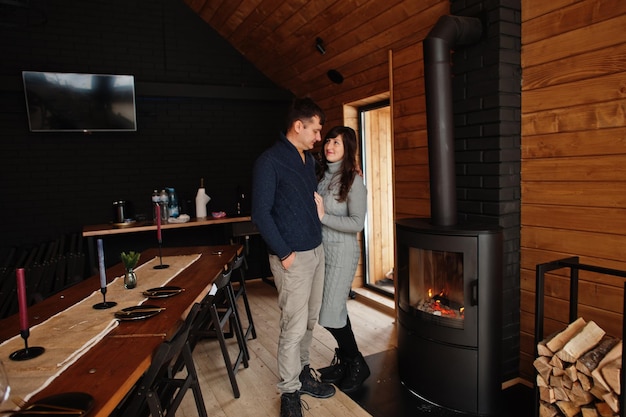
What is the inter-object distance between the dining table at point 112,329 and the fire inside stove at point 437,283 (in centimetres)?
120

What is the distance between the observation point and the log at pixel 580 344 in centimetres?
188

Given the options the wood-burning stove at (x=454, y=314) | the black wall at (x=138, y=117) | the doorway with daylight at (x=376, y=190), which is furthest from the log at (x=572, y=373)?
the black wall at (x=138, y=117)

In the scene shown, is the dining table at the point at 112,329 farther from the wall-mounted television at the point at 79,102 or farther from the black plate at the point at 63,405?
the wall-mounted television at the point at 79,102

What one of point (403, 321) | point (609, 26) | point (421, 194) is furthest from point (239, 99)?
point (609, 26)

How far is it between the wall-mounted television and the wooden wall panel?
3831 millimetres

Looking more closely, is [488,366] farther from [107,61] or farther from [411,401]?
[107,61]

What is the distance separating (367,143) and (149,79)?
2.58 m

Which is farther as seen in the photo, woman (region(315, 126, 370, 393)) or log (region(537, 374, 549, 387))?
woman (region(315, 126, 370, 393))

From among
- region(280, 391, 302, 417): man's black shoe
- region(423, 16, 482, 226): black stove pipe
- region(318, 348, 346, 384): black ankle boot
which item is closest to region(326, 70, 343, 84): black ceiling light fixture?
region(423, 16, 482, 226): black stove pipe

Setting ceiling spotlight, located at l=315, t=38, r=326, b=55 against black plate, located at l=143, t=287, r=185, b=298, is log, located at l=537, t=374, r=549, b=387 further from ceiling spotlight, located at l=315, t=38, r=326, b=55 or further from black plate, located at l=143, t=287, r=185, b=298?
ceiling spotlight, located at l=315, t=38, r=326, b=55

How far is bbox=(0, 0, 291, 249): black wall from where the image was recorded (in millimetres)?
4398

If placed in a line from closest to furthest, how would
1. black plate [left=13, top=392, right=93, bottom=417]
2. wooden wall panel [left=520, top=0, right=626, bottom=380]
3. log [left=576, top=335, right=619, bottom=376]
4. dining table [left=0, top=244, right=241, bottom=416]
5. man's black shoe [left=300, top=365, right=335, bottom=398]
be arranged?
black plate [left=13, top=392, right=93, bottom=417], dining table [left=0, top=244, right=241, bottom=416], log [left=576, top=335, right=619, bottom=376], wooden wall panel [left=520, top=0, right=626, bottom=380], man's black shoe [left=300, top=365, right=335, bottom=398]

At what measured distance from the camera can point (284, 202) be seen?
2.29m

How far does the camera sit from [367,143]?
15.2 ft
